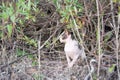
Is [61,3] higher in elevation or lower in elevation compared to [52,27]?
higher

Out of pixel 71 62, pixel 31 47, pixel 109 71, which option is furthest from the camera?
pixel 31 47

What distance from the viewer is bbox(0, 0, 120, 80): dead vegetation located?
214 centimetres

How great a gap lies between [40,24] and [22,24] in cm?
14

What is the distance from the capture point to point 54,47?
238 centimetres

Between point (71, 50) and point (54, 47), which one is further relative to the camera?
point (54, 47)

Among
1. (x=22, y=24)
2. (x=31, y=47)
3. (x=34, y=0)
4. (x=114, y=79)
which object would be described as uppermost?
(x=34, y=0)

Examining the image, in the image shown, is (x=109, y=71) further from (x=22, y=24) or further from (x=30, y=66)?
(x=22, y=24)

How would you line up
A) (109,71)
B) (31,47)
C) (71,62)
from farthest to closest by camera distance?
(31,47) < (71,62) < (109,71)

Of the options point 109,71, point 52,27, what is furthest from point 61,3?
point 109,71

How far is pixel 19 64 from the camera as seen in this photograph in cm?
226

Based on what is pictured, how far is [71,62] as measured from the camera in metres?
2.21

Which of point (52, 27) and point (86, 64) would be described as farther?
point (52, 27)

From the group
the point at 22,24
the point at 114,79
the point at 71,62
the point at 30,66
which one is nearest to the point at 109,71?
the point at 114,79

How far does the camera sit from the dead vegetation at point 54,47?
2.14 metres
